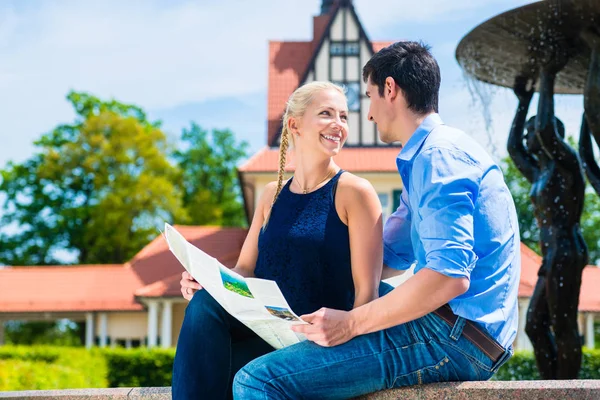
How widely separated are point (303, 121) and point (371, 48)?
2637cm

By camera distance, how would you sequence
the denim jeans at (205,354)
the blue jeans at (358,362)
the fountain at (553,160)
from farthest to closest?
the fountain at (553,160), the denim jeans at (205,354), the blue jeans at (358,362)

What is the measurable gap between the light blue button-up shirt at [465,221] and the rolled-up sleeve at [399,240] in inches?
9.8

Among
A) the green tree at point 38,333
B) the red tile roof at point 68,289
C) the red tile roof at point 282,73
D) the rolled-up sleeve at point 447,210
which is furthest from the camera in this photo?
the green tree at point 38,333

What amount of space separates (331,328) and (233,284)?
1.06 feet

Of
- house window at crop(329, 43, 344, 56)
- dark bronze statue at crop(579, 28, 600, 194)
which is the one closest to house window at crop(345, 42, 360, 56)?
house window at crop(329, 43, 344, 56)

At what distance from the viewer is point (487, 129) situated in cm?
931

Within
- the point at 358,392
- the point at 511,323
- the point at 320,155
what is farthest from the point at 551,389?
the point at 320,155

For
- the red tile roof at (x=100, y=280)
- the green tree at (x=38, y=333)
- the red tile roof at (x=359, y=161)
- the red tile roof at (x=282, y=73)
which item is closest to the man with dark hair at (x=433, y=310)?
the red tile roof at (x=359, y=161)

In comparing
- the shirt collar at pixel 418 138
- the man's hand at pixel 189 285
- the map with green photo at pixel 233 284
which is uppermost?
the shirt collar at pixel 418 138

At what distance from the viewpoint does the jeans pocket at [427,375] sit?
2697mm

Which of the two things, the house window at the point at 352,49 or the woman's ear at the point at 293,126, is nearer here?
the woman's ear at the point at 293,126

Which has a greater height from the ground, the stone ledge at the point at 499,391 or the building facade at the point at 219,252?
the stone ledge at the point at 499,391

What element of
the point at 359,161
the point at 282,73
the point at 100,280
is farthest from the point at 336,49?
the point at 100,280

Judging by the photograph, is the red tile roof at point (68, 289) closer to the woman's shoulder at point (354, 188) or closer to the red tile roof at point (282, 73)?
the red tile roof at point (282, 73)
